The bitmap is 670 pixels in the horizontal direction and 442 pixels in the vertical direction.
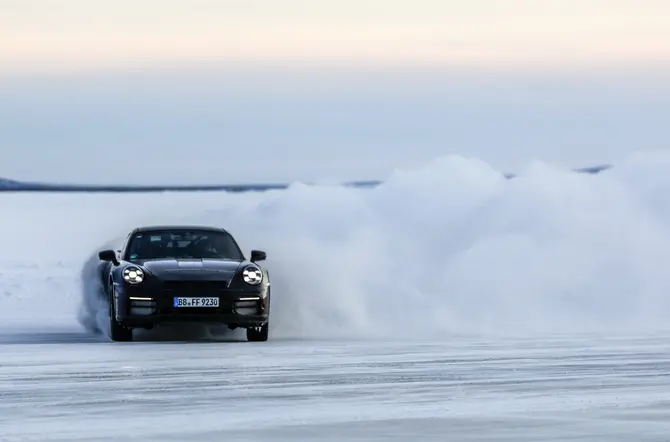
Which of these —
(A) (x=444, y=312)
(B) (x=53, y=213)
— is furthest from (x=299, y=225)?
(B) (x=53, y=213)

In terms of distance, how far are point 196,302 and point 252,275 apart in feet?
2.63

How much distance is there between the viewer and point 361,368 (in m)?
15.5

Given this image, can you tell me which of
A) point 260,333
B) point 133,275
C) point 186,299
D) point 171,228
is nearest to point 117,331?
point 133,275

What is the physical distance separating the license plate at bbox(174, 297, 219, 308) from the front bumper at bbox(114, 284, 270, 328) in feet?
0.11

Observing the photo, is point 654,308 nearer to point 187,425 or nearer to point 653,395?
point 653,395

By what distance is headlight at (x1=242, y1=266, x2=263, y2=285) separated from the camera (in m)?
19.8

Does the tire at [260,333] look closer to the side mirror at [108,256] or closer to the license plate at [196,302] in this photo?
the license plate at [196,302]

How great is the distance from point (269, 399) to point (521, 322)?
11.2 meters

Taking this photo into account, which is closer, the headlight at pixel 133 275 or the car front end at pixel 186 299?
the car front end at pixel 186 299

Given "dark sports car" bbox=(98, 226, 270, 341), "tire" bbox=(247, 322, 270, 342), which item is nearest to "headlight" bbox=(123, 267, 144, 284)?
"dark sports car" bbox=(98, 226, 270, 341)

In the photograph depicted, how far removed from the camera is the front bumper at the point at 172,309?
19.4 metres

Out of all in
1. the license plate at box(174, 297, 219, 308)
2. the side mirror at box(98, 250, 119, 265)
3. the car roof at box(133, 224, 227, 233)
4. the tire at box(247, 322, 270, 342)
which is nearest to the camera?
the license plate at box(174, 297, 219, 308)

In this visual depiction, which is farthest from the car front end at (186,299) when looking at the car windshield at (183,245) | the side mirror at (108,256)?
the car windshield at (183,245)

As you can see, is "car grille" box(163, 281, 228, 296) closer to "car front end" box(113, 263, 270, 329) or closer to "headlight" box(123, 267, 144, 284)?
"car front end" box(113, 263, 270, 329)
